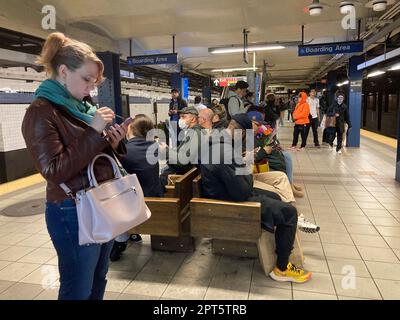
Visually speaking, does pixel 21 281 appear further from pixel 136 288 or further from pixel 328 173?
pixel 328 173

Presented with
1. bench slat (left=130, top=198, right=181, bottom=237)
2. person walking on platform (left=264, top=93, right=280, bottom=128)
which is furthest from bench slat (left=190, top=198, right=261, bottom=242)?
person walking on platform (left=264, top=93, right=280, bottom=128)

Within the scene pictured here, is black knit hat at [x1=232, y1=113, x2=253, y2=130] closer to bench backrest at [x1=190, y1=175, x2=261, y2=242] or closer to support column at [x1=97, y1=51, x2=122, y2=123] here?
bench backrest at [x1=190, y1=175, x2=261, y2=242]

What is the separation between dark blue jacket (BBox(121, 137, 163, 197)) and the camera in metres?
2.83

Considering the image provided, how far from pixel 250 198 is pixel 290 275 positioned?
2.22 ft

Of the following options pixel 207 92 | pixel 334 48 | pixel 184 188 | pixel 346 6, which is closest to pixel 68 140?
pixel 184 188

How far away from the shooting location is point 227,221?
260cm

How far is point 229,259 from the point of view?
119 inches

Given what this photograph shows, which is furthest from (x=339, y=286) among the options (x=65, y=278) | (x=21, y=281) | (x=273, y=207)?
(x=21, y=281)

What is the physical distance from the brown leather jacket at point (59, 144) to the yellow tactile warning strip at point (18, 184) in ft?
16.7

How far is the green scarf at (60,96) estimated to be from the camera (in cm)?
132

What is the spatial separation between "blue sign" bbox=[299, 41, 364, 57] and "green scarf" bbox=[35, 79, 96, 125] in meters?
6.89

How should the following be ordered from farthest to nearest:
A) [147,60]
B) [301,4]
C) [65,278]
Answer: [147,60] < [301,4] < [65,278]

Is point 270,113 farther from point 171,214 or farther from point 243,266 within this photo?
point 171,214
